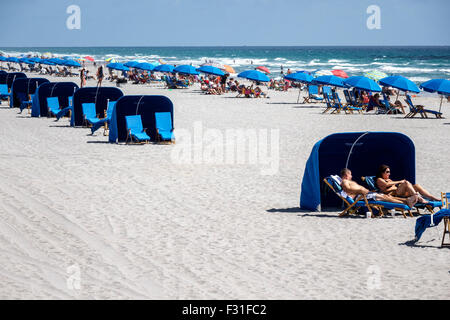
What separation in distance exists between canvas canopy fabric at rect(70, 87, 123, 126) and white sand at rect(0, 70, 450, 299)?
15.4ft

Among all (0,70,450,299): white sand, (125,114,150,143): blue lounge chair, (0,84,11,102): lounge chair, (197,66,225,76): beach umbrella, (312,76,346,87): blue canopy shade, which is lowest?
(0,70,450,299): white sand

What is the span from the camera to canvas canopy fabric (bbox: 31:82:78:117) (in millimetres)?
21719

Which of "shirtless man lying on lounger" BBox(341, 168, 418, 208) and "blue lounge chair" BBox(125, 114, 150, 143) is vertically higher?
"blue lounge chair" BBox(125, 114, 150, 143)

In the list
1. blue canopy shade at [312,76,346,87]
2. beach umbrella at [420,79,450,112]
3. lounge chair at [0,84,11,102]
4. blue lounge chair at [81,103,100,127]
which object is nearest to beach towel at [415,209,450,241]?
blue lounge chair at [81,103,100,127]

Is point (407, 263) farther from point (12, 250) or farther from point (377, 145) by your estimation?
point (12, 250)

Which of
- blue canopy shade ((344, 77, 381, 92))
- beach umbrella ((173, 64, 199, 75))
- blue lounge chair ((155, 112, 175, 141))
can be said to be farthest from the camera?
beach umbrella ((173, 64, 199, 75))

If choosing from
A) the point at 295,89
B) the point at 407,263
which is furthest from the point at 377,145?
the point at 295,89

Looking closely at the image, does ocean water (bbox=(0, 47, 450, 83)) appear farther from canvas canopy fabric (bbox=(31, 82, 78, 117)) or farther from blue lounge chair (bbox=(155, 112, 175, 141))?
blue lounge chair (bbox=(155, 112, 175, 141))

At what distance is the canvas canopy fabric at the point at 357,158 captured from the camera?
9500 millimetres

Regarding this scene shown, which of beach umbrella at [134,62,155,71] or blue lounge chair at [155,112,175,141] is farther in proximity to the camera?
beach umbrella at [134,62,155,71]

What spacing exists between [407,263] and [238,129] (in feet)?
39.6

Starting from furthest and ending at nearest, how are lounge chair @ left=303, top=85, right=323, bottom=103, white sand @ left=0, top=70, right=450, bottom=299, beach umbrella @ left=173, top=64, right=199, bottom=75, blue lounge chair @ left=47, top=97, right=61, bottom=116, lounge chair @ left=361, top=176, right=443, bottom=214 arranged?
beach umbrella @ left=173, top=64, right=199, bottom=75 → lounge chair @ left=303, top=85, right=323, bottom=103 → blue lounge chair @ left=47, top=97, right=61, bottom=116 → lounge chair @ left=361, top=176, right=443, bottom=214 → white sand @ left=0, top=70, right=450, bottom=299

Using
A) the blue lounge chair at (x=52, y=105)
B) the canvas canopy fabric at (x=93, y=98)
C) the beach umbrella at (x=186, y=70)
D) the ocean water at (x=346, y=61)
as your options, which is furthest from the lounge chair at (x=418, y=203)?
the ocean water at (x=346, y=61)

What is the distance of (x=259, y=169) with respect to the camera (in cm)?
1257
